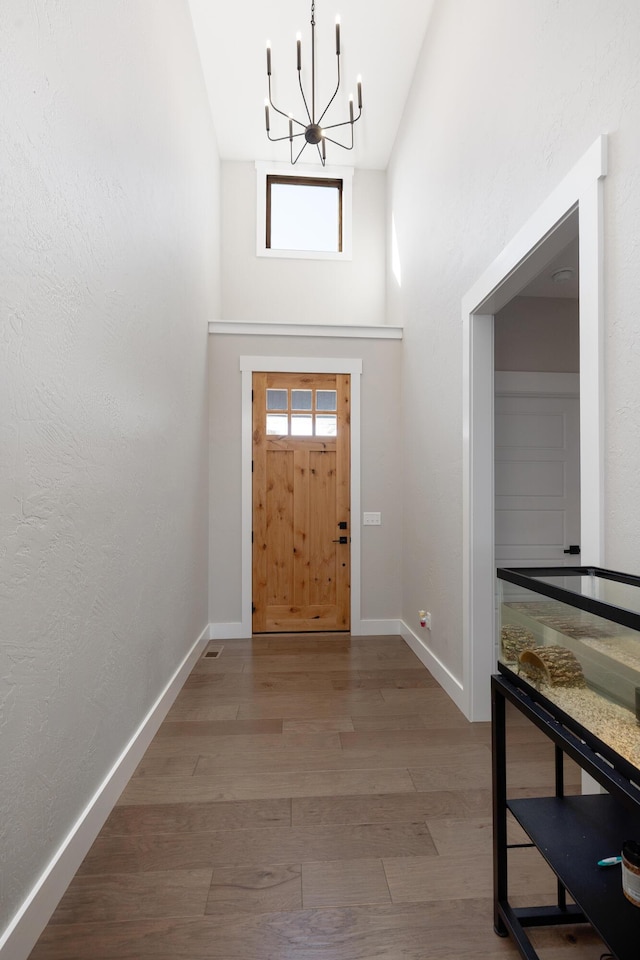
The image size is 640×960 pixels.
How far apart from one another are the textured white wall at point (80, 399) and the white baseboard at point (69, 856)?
4cm

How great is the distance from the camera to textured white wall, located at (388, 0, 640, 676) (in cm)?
144

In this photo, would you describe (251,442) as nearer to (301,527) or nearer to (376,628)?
(301,527)

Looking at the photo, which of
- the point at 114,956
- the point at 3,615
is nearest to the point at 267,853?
the point at 114,956

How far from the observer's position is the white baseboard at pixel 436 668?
2838 millimetres

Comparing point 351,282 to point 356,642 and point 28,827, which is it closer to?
point 356,642

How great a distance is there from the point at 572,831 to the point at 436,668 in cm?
205

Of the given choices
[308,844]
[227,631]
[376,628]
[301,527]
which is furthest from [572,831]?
[227,631]

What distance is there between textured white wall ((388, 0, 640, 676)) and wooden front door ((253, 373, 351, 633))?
0.61m

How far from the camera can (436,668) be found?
129 inches

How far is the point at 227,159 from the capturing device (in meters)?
4.91

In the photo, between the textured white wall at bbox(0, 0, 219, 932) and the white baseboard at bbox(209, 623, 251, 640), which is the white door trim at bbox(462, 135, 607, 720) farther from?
the white baseboard at bbox(209, 623, 251, 640)

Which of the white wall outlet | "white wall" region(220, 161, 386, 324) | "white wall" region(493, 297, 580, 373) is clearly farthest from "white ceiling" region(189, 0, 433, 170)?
the white wall outlet

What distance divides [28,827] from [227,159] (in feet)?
18.0

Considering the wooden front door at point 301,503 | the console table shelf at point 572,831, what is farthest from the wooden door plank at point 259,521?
the console table shelf at point 572,831
